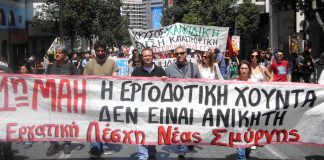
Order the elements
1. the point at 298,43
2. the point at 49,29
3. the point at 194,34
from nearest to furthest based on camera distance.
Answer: the point at 194,34, the point at 298,43, the point at 49,29

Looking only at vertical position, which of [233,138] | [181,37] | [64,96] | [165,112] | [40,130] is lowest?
[233,138]

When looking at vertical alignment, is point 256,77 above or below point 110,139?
above

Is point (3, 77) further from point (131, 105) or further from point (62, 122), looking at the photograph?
point (131, 105)

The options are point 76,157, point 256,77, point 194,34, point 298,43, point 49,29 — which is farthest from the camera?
point 49,29

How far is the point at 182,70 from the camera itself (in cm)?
736

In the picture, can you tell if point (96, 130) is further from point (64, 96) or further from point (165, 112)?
point (165, 112)

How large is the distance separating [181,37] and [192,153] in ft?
28.9

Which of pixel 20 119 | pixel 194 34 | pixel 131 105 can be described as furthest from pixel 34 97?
pixel 194 34

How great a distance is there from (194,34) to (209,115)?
9.88m

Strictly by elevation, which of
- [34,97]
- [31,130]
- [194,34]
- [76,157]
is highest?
[194,34]

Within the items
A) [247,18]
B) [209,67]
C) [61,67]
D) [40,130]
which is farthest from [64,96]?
[247,18]

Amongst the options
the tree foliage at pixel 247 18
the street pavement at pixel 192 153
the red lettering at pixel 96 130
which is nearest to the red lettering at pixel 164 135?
the red lettering at pixel 96 130

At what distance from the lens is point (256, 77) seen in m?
8.09

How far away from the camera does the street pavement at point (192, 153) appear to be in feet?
24.7
